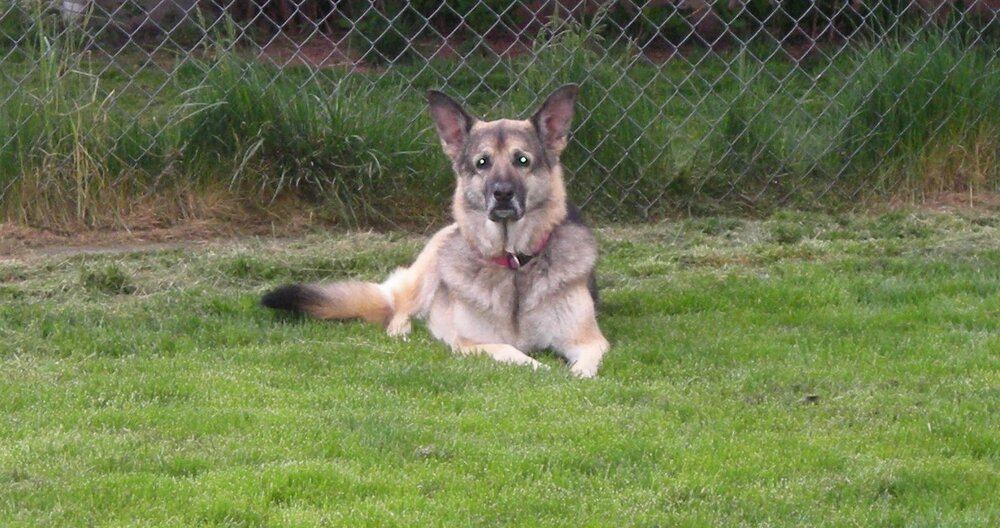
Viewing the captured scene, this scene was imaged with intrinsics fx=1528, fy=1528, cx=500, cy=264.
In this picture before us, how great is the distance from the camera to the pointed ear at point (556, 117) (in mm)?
6094

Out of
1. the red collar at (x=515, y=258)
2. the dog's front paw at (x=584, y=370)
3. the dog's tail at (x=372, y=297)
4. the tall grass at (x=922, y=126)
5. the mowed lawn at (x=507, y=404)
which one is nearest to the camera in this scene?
the mowed lawn at (x=507, y=404)

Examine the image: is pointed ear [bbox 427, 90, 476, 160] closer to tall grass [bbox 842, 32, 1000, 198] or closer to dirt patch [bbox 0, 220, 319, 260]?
dirt patch [bbox 0, 220, 319, 260]

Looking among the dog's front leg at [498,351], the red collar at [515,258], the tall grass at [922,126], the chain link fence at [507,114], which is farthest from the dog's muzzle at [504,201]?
the tall grass at [922,126]

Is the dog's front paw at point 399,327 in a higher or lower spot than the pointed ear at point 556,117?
lower

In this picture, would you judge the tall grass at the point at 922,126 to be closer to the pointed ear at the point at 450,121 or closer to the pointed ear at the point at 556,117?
the pointed ear at the point at 556,117

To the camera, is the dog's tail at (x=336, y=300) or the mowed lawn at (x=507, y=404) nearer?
the mowed lawn at (x=507, y=404)

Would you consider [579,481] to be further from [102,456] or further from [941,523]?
[102,456]

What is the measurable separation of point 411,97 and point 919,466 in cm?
555

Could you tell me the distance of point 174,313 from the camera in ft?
20.1

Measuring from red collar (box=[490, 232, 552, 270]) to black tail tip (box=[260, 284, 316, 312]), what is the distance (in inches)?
29.4

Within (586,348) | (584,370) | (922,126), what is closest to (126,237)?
(586,348)

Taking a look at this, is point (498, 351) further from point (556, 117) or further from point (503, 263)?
point (556, 117)

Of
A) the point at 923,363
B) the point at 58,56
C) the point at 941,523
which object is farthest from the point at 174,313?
the point at 941,523

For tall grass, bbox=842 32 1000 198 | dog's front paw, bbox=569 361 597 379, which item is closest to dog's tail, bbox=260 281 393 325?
dog's front paw, bbox=569 361 597 379
